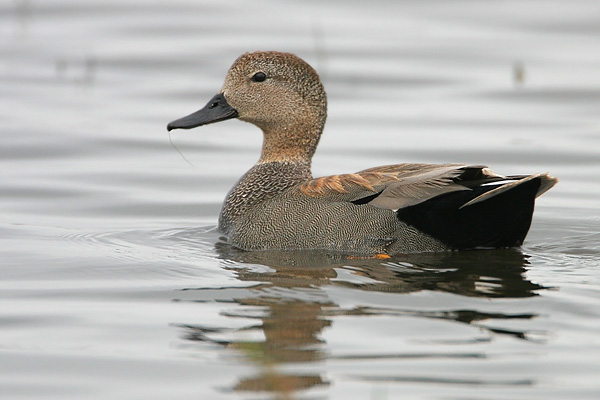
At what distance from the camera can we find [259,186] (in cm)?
773

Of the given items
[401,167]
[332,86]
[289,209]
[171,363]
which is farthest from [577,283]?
[332,86]

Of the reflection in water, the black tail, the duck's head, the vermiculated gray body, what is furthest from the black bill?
the black tail

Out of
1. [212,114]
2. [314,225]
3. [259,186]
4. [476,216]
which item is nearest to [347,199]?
[314,225]

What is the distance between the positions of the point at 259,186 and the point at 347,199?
0.94 metres

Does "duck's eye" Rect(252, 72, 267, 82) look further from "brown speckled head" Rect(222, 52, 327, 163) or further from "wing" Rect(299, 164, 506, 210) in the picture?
"wing" Rect(299, 164, 506, 210)

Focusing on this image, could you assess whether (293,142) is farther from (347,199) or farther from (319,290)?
(319,290)

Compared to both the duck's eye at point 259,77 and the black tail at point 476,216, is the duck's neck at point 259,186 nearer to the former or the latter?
the duck's eye at point 259,77

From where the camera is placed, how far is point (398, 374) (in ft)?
15.5

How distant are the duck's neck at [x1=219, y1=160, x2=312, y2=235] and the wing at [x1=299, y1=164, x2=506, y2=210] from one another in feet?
1.47

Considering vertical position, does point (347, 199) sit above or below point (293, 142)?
below

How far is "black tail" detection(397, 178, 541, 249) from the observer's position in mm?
6652

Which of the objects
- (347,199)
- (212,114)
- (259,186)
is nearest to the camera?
(347,199)

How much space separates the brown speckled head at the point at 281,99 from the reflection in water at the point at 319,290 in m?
0.95

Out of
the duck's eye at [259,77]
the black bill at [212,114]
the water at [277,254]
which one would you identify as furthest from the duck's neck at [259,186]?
the duck's eye at [259,77]
